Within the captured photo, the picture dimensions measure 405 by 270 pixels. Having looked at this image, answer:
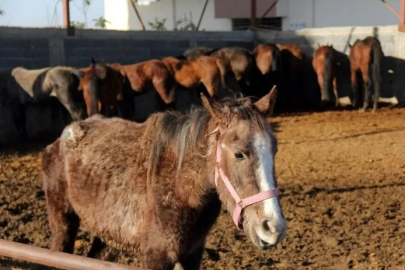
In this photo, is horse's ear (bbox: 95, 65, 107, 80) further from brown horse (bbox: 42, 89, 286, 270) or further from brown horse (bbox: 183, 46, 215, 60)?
brown horse (bbox: 42, 89, 286, 270)

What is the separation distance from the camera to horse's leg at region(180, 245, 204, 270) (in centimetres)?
325

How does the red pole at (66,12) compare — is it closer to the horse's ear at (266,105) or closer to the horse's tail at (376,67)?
the horse's tail at (376,67)

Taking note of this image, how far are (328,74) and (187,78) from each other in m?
3.53

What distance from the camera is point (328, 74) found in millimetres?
14055

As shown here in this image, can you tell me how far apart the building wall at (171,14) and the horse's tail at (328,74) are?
11794 millimetres

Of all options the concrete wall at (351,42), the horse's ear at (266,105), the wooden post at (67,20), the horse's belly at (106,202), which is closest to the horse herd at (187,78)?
the concrete wall at (351,42)

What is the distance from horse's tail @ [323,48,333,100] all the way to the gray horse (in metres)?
6.10

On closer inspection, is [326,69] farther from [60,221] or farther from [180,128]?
[180,128]

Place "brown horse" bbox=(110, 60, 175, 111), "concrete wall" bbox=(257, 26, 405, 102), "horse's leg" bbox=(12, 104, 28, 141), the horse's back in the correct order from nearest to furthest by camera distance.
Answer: the horse's back
"horse's leg" bbox=(12, 104, 28, 141)
"brown horse" bbox=(110, 60, 175, 111)
"concrete wall" bbox=(257, 26, 405, 102)

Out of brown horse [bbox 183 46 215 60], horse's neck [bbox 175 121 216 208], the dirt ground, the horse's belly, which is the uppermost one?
brown horse [bbox 183 46 215 60]

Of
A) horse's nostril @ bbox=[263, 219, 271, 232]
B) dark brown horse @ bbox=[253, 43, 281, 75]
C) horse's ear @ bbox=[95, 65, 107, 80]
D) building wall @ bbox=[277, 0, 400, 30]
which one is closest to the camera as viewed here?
horse's nostril @ bbox=[263, 219, 271, 232]

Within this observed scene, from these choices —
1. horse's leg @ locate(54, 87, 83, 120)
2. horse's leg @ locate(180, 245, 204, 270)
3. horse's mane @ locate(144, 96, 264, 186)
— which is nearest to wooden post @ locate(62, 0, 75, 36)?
horse's leg @ locate(54, 87, 83, 120)

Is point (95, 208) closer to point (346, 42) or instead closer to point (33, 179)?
point (33, 179)

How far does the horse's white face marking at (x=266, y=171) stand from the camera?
2.58m
